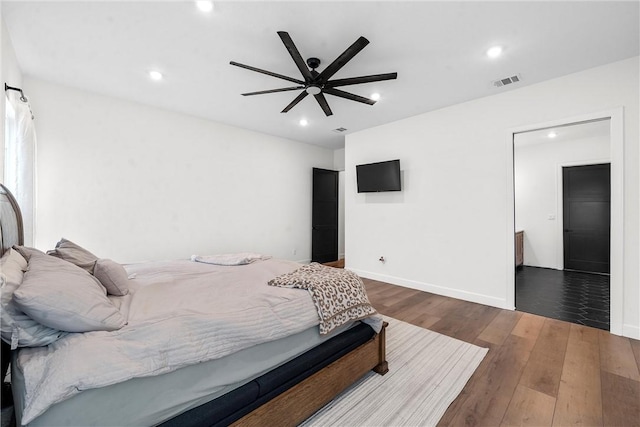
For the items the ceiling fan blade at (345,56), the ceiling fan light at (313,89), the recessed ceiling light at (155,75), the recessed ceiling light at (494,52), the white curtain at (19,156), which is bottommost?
the white curtain at (19,156)

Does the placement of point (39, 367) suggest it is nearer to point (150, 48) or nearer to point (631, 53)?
point (150, 48)

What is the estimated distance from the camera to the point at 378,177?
181 inches

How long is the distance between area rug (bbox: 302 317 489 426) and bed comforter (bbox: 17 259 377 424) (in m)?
0.65

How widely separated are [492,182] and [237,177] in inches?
159

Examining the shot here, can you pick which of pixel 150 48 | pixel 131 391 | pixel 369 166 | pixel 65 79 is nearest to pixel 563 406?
pixel 131 391

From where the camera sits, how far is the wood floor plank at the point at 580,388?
5.31 feet

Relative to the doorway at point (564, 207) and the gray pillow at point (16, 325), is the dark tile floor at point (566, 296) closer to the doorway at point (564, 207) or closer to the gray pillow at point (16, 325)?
the doorway at point (564, 207)

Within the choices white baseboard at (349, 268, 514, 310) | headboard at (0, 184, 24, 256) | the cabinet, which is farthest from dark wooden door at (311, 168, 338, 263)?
headboard at (0, 184, 24, 256)

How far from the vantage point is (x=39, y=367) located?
958 millimetres

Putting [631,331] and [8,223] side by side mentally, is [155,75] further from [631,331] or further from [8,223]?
[631,331]

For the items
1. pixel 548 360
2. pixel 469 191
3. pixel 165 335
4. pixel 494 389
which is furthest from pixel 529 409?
pixel 469 191

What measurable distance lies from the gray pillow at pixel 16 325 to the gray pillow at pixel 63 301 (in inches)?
1.4

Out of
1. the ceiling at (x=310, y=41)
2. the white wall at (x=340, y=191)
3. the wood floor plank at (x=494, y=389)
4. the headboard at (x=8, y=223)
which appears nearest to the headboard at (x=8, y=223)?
the headboard at (x=8, y=223)

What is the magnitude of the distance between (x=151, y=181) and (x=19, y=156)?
1464 millimetres
